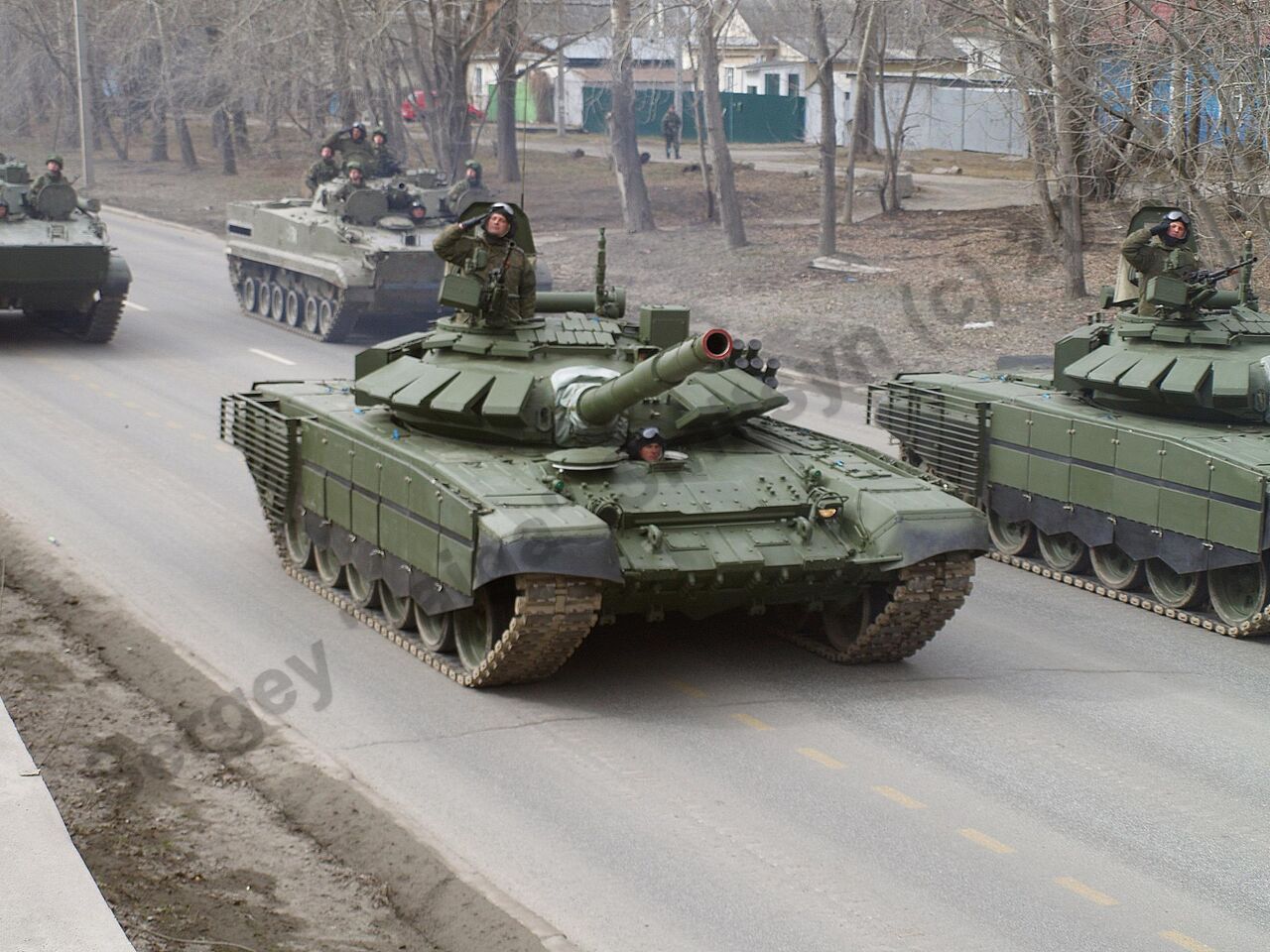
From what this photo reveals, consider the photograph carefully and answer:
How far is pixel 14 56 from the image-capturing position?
59.7 m

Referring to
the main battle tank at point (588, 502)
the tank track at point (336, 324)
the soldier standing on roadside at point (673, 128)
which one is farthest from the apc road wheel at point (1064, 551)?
the soldier standing on roadside at point (673, 128)

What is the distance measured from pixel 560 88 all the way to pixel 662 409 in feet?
155

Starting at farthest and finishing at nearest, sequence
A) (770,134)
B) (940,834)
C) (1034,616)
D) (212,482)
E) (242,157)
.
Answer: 1. (770,134)
2. (242,157)
3. (212,482)
4. (1034,616)
5. (940,834)

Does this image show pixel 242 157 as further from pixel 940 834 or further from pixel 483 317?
pixel 940 834

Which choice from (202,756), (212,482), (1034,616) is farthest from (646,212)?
(202,756)

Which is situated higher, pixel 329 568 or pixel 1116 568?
pixel 329 568

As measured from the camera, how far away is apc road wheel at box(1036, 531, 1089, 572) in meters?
15.4

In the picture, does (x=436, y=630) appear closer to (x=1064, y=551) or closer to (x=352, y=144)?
(x=1064, y=551)

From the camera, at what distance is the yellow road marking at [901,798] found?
984 centimetres

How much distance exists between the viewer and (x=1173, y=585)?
47.3 feet

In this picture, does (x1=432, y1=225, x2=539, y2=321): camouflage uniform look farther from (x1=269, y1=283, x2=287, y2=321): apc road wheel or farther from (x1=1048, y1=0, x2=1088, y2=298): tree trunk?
(x1=269, y1=283, x2=287, y2=321): apc road wheel

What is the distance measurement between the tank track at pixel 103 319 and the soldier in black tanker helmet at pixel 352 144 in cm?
452

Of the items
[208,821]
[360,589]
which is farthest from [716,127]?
[208,821]

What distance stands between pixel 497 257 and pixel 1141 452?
5.15m
